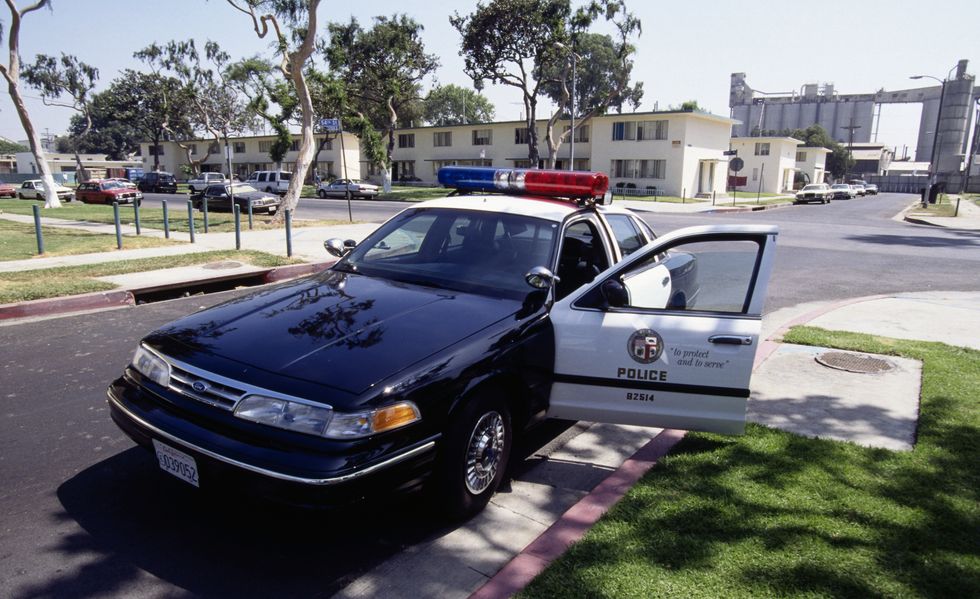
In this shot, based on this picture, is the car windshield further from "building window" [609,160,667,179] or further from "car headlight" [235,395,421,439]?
"building window" [609,160,667,179]

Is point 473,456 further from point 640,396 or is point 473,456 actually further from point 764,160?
point 764,160

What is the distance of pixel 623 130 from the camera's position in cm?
4638

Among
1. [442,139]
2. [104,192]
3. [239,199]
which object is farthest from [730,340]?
[442,139]

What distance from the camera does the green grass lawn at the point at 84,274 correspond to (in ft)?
28.9

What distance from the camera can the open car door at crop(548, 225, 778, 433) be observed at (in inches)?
149

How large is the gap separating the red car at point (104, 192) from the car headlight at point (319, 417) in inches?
1342

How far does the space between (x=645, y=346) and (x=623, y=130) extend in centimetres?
4523

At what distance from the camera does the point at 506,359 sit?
3.49m

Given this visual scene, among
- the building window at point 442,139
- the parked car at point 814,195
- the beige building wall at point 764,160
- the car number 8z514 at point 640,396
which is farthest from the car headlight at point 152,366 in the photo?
the beige building wall at point 764,160

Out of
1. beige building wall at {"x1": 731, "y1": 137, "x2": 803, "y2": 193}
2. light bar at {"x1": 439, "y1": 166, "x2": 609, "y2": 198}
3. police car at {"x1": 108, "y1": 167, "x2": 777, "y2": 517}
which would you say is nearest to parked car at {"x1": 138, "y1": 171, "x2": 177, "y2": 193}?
beige building wall at {"x1": 731, "y1": 137, "x2": 803, "y2": 193}


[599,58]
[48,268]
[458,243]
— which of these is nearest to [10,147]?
[599,58]

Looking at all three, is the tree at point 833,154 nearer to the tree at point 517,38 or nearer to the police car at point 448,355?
the tree at point 517,38

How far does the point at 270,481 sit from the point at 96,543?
3.89 ft

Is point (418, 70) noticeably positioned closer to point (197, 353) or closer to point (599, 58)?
point (599, 58)
